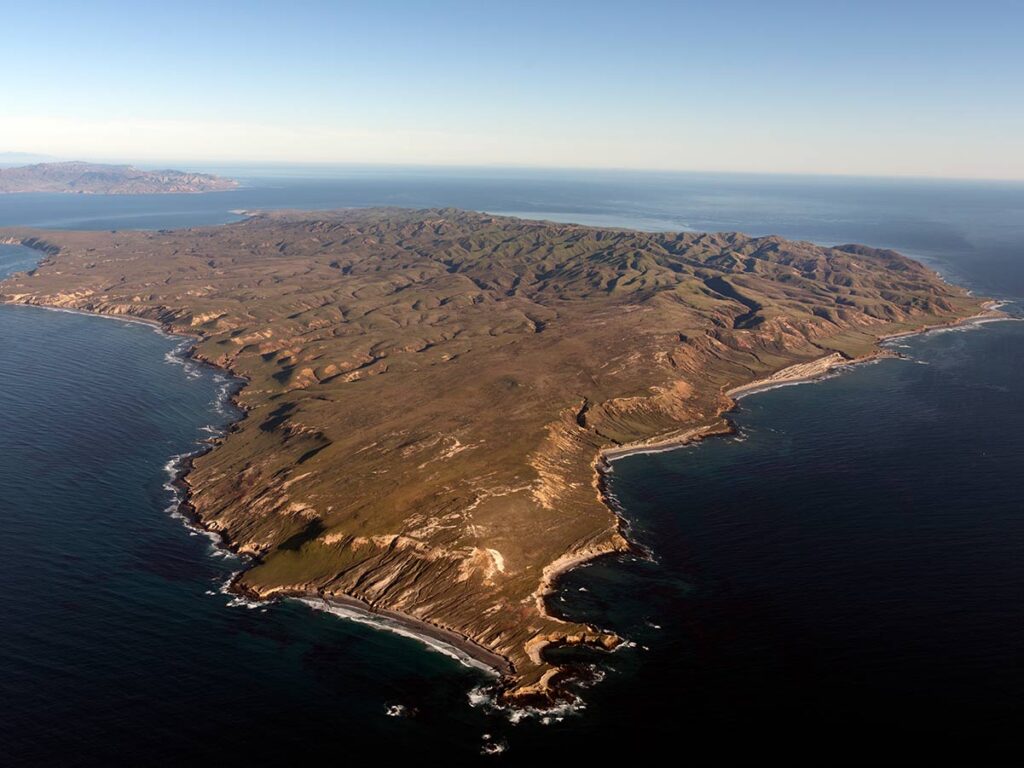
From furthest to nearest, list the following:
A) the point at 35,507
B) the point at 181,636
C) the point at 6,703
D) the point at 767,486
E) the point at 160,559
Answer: the point at 767,486
the point at 35,507
the point at 160,559
the point at 181,636
the point at 6,703

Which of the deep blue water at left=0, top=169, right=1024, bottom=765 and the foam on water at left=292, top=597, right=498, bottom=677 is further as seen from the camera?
the foam on water at left=292, top=597, right=498, bottom=677

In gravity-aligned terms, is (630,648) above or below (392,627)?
above

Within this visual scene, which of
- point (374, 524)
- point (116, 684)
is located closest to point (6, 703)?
point (116, 684)

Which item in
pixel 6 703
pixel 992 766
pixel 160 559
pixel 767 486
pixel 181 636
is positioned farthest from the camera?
pixel 767 486

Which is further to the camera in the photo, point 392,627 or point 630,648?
point 392,627

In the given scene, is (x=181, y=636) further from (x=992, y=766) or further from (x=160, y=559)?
(x=992, y=766)

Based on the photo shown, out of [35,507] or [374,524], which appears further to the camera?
[35,507]

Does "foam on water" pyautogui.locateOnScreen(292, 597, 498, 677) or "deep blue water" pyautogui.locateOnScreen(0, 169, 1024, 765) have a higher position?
"deep blue water" pyautogui.locateOnScreen(0, 169, 1024, 765)

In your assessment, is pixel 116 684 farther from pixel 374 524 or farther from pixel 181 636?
pixel 374 524

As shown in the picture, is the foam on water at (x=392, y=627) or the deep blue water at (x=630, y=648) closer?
the deep blue water at (x=630, y=648)

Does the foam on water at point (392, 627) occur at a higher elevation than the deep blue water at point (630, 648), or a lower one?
lower

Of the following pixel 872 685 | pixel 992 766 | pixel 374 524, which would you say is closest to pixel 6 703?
pixel 374 524
